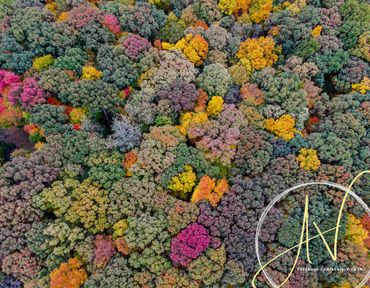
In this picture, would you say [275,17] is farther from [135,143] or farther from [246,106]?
[135,143]

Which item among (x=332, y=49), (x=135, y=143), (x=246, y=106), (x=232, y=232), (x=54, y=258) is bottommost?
(x=54, y=258)

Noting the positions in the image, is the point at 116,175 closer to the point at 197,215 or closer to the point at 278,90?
the point at 197,215

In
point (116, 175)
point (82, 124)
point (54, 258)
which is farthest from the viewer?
point (82, 124)

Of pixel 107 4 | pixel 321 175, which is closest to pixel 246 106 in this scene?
pixel 321 175

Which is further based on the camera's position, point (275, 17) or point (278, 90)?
point (275, 17)

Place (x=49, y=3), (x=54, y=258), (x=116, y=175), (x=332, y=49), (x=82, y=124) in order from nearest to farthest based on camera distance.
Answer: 1. (x=54, y=258)
2. (x=116, y=175)
3. (x=82, y=124)
4. (x=332, y=49)
5. (x=49, y=3)

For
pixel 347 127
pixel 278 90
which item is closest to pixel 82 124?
pixel 278 90

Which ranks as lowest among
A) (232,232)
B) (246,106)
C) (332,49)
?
(232,232)

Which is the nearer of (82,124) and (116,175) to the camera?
(116,175)

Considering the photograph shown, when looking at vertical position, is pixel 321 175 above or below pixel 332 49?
below
